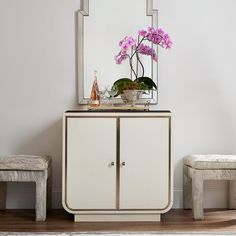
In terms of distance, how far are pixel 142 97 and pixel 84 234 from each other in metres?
1.37

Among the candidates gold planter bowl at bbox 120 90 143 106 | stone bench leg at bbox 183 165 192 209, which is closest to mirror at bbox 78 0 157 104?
gold planter bowl at bbox 120 90 143 106

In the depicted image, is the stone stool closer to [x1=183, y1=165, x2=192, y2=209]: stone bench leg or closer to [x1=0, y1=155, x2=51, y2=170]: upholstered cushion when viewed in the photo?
[x1=183, y1=165, x2=192, y2=209]: stone bench leg

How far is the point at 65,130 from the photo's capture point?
3303 millimetres

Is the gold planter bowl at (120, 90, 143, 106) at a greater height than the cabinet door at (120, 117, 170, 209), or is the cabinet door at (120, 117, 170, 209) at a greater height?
the gold planter bowl at (120, 90, 143, 106)

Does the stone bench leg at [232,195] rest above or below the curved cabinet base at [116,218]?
above

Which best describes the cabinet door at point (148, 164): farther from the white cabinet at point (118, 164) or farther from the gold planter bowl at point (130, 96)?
the gold planter bowl at point (130, 96)

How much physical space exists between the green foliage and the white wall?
25 cm

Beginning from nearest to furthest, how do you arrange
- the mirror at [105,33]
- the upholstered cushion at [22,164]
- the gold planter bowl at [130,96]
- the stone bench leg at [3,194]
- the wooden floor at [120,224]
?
the wooden floor at [120,224]
the upholstered cushion at [22,164]
the gold planter bowl at [130,96]
the stone bench leg at [3,194]
the mirror at [105,33]

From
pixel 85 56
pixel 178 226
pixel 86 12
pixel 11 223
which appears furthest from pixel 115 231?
pixel 86 12

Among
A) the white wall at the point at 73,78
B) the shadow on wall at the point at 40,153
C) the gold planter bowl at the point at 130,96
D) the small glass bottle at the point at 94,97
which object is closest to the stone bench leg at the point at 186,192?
the white wall at the point at 73,78

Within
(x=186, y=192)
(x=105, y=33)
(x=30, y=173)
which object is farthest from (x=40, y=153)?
(x=186, y=192)

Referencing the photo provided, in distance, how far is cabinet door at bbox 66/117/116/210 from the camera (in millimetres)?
3316

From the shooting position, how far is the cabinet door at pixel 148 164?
10.9 feet

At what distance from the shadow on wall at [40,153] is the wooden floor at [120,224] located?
22cm
